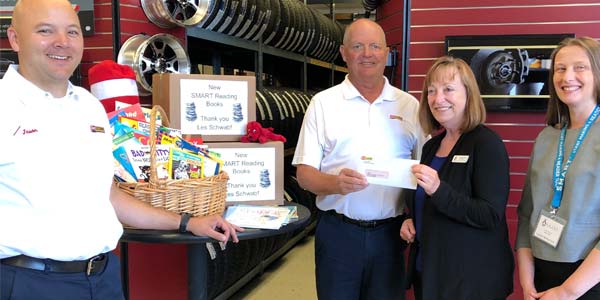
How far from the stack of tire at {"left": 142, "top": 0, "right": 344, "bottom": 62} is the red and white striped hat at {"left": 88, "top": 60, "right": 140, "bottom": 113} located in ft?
3.13

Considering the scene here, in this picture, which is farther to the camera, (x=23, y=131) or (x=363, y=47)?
(x=363, y=47)

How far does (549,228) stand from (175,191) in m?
1.26

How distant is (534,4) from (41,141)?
3.07 metres

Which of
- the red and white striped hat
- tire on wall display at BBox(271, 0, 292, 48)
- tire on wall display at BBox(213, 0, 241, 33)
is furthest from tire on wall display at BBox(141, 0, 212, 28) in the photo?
tire on wall display at BBox(271, 0, 292, 48)

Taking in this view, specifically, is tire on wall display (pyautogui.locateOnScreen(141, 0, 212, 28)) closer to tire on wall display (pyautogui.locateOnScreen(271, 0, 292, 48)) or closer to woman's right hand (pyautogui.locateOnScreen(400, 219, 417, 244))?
tire on wall display (pyautogui.locateOnScreen(271, 0, 292, 48))

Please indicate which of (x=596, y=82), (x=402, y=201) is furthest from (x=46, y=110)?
(x=596, y=82)

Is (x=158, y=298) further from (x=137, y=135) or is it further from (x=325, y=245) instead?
(x=137, y=135)

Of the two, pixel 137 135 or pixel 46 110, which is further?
pixel 137 135

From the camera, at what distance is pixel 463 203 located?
1644 millimetres

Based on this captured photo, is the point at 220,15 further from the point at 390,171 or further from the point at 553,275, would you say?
the point at 553,275

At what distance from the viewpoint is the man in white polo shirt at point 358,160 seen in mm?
2173

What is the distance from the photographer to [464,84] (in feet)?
5.88

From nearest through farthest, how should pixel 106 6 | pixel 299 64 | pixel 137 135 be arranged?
1. pixel 137 135
2. pixel 106 6
3. pixel 299 64

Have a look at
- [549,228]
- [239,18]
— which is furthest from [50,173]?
[239,18]
